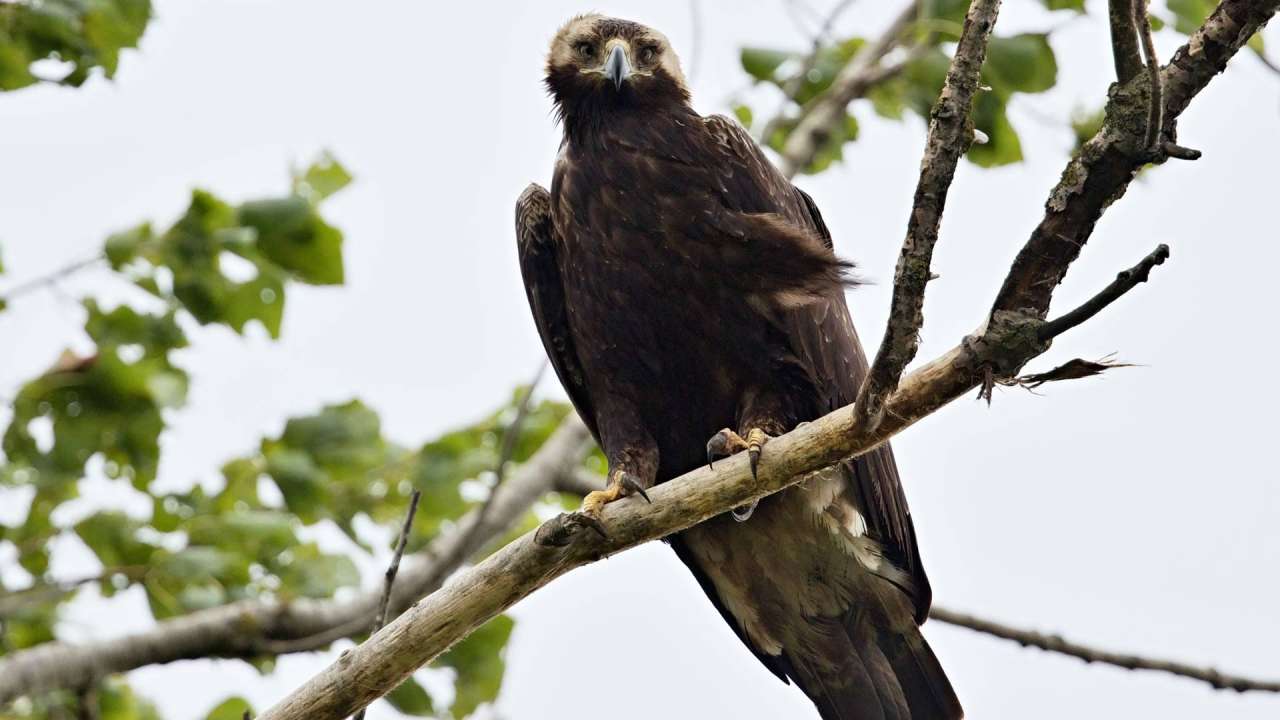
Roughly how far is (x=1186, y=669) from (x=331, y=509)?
3588 millimetres

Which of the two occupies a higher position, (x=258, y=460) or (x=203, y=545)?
(x=258, y=460)

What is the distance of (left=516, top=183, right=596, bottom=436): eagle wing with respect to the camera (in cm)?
487

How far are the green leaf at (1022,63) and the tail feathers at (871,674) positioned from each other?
2.27m

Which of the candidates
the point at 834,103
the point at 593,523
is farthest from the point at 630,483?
the point at 834,103

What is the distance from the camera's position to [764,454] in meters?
3.47

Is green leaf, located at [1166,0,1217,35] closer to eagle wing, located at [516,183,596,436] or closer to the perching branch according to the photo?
eagle wing, located at [516,183,596,436]

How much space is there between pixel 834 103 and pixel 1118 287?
4.19 meters

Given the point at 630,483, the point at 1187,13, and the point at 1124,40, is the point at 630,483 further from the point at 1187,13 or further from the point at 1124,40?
the point at 1187,13

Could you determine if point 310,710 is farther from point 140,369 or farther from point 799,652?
point 140,369

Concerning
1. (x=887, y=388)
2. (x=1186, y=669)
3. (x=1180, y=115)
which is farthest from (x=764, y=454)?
(x=1186, y=669)

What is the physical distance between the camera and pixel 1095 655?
426 centimetres

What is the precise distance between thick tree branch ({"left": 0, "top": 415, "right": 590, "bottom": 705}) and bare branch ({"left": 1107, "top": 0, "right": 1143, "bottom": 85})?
2901 mm

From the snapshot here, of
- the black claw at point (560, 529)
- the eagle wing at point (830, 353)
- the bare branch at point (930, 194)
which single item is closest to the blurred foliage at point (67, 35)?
the eagle wing at point (830, 353)

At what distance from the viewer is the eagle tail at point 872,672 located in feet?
15.3
